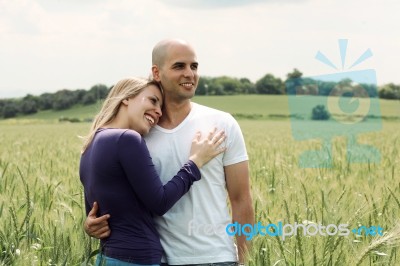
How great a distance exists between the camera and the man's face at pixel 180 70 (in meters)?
2.62

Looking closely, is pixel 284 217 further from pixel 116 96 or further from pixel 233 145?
pixel 116 96

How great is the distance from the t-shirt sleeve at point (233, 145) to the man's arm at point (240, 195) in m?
0.02

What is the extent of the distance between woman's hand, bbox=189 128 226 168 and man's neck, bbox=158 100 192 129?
134mm

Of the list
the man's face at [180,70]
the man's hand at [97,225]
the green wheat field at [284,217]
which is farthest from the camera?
the man's face at [180,70]

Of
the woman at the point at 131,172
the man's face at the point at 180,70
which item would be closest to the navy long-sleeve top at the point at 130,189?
the woman at the point at 131,172

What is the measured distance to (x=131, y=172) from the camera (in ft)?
7.84

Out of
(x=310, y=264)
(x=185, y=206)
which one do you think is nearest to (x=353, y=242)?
(x=310, y=264)

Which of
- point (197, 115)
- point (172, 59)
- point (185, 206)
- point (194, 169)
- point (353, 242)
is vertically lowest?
point (353, 242)

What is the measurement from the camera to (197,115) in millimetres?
2701

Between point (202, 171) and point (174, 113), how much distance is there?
0.27 m

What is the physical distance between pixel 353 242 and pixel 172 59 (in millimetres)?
1063

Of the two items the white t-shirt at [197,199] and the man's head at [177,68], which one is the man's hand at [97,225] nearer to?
the white t-shirt at [197,199]

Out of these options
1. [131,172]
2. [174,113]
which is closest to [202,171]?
[174,113]

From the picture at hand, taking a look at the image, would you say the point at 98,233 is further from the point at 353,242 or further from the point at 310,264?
the point at 353,242
